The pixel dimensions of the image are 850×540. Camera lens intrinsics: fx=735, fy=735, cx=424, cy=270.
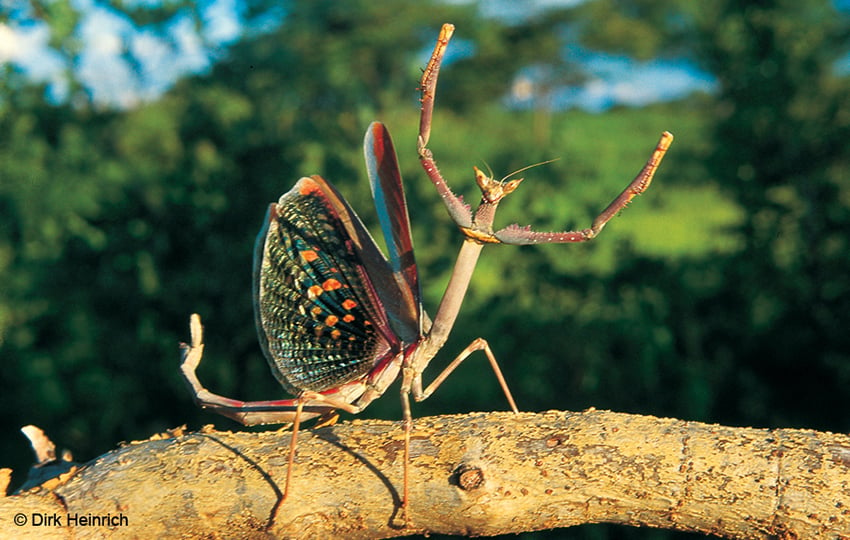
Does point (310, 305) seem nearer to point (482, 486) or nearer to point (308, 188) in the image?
point (308, 188)

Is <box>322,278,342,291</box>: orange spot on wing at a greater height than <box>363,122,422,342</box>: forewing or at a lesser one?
lesser

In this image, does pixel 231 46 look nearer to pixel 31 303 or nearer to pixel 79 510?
pixel 31 303

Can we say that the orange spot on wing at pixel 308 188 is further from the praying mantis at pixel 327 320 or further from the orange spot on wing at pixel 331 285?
the orange spot on wing at pixel 331 285

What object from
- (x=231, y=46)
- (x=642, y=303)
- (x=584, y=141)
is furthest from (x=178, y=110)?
(x=584, y=141)

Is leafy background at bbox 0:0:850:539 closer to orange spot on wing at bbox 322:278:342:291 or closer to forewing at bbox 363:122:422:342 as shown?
orange spot on wing at bbox 322:278:342:291

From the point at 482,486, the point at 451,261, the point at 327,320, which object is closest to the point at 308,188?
the point at 327,320

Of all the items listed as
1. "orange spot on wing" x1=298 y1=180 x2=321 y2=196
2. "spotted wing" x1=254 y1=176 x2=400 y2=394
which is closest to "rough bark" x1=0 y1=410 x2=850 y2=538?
"spotted wing" x1=254 y1=176 x2=400 y2=394

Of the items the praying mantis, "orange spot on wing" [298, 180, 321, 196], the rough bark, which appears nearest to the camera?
the rough bark
